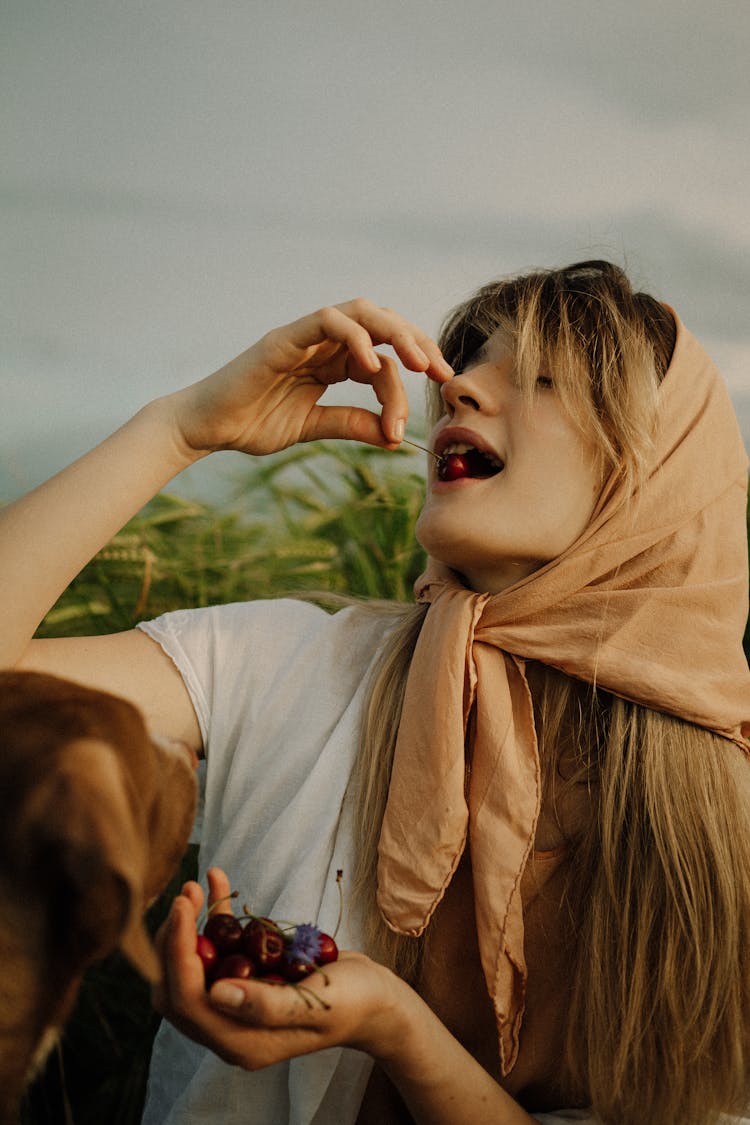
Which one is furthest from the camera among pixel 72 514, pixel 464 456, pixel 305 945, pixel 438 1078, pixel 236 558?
pixel 236 558

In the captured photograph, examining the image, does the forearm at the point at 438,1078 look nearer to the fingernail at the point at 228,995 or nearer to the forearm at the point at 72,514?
the fingernail at the point at 228,995

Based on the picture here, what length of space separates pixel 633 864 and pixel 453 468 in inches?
29.2

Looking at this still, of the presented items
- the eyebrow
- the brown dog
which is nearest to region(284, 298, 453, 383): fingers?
the eyebrow

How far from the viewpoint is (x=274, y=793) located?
66.6 inches

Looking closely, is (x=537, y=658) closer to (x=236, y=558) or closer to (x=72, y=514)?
(x=72, y=514)

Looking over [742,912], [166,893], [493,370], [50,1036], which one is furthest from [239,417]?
[166,893]

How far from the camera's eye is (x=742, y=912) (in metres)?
1.63

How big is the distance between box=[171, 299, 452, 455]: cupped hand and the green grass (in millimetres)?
936

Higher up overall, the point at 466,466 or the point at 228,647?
the point at 466,466

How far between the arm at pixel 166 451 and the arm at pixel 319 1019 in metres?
0.48

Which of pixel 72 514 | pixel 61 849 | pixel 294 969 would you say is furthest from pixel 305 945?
pixel 72 514

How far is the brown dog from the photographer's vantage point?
2.52 feet

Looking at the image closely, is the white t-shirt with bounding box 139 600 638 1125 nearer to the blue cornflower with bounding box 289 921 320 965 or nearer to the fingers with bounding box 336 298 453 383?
the blue cornflower with bounding box 289 921 320 965

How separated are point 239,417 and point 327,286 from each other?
2.35 meters
